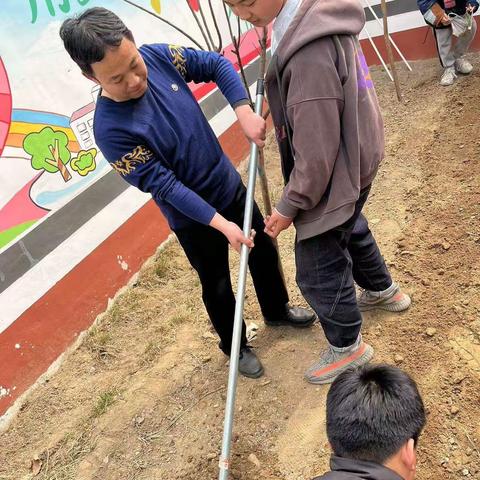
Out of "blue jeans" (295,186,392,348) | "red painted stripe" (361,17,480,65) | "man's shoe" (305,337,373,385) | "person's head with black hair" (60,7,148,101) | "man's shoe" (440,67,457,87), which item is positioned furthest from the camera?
"red painted stripe" (361,17,480,65)

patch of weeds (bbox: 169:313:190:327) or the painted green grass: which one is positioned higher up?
the painted green grass

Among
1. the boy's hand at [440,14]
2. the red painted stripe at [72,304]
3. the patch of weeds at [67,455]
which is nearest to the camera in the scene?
the patch of weeds at [67,455]

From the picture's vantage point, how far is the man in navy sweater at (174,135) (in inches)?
66.8

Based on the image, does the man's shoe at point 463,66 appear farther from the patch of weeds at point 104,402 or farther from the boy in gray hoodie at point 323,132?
the patch of weeds at point 104,402

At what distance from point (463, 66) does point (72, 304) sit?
184 inches

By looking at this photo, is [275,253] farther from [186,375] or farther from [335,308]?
[186,375]

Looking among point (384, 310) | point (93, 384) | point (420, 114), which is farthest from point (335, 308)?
point (420, 114)

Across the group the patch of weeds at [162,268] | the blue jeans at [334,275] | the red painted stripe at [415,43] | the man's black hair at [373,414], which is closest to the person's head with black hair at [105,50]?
the blue jeans at [334,275]

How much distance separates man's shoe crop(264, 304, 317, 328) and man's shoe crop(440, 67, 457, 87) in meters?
3.62

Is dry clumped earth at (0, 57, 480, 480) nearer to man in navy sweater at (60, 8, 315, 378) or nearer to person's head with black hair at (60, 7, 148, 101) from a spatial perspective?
man in navy sweater at (60, 8, 315, 378)

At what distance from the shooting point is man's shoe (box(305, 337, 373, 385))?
7.89ft

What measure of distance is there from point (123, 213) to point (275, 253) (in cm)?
162

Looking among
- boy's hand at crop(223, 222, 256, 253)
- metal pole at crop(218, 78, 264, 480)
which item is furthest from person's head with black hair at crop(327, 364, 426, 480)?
boy's hand at crop(223, 222, 256, 253)

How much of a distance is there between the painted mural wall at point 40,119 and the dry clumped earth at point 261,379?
0.96 m
